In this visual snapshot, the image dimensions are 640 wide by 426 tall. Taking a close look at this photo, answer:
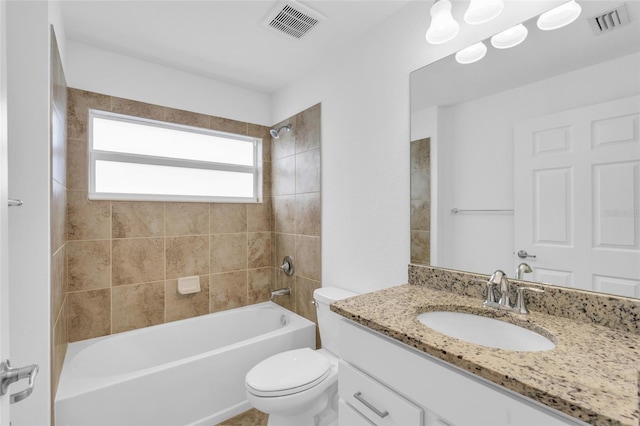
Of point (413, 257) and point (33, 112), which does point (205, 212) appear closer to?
point (33, 112)

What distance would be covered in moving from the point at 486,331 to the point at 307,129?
6.06 ft

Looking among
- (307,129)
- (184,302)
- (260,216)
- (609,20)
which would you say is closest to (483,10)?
(609,20)

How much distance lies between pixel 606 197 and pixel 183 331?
264 centimetres

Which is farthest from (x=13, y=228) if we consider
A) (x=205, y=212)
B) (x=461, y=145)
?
(x=461, y=145)

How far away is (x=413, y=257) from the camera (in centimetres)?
159

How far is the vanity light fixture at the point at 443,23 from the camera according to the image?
1.31 meters

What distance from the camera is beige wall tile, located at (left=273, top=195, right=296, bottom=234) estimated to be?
2582mm

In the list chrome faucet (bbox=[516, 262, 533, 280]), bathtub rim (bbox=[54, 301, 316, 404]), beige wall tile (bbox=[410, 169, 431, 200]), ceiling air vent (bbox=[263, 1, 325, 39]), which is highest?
ceiling air vent (bbox=[263, 1, 325, 39])

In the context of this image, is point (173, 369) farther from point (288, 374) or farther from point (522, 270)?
point (522, 270)

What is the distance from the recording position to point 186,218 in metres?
2.43

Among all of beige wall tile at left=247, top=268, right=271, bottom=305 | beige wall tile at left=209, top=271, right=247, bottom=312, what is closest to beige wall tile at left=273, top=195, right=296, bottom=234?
beige wall tile at left=247, top=268, right=271, bottom=305

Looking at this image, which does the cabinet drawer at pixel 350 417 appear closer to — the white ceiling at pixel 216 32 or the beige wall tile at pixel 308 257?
the beige wall tile at pixel 308 257

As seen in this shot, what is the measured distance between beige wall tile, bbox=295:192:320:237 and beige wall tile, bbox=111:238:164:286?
42.9 inches

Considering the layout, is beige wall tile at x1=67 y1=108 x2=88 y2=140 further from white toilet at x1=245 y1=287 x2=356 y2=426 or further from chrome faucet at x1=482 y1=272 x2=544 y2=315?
chrome faucet at x1=482 y1=272 x2=544 y2=315
